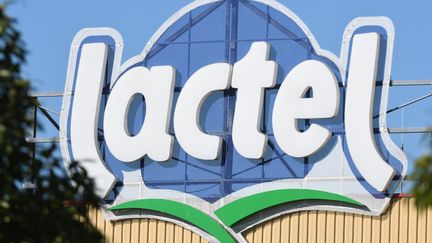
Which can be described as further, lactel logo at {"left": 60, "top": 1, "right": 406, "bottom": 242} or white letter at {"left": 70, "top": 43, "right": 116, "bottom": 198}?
white letter at {"left": 70, "top": 43, "right": 116, "bottom": 198}

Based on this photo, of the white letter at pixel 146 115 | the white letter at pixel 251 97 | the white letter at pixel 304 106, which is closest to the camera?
the white letter at pixel 304 106

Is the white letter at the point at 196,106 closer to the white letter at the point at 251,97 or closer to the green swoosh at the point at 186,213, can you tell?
the white letter at the point at 251,97

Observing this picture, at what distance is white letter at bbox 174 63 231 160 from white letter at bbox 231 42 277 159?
346 mm

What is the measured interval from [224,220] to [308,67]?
3.71 metres

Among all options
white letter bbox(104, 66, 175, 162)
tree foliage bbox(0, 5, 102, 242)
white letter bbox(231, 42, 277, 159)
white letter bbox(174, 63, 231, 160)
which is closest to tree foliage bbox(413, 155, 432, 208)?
tree foliage bbox(0, 5, 102, 242)

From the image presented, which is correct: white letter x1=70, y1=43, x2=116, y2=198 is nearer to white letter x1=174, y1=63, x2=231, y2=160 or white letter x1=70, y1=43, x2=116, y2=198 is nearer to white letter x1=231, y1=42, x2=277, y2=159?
white letter x1=174, y1=63, x2=231, y2=160

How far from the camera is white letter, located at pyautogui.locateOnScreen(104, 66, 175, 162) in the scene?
4100 cm

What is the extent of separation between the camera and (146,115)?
135 feet

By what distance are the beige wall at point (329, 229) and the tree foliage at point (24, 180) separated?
1508 centimetres

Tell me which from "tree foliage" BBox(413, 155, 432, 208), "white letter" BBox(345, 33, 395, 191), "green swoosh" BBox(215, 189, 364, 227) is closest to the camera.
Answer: "tree foliage" BBox(413, 155, 432, 208)

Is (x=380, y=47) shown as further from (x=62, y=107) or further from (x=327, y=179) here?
(x=62, y=107)

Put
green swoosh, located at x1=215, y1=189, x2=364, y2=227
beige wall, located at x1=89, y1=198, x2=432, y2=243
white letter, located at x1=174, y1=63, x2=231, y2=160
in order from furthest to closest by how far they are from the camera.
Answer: white letter, located at x1=174, y1=63, x2=231, y2=160
green swoosh, located at x1=215, y1=189, x2=364, y2=227
beige wall, located at x1=89, y1=198, x2=432, y2=243

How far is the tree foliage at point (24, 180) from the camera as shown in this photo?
918 inches

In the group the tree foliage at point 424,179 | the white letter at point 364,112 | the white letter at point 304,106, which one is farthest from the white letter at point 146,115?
the tree foliage at point 424,179
